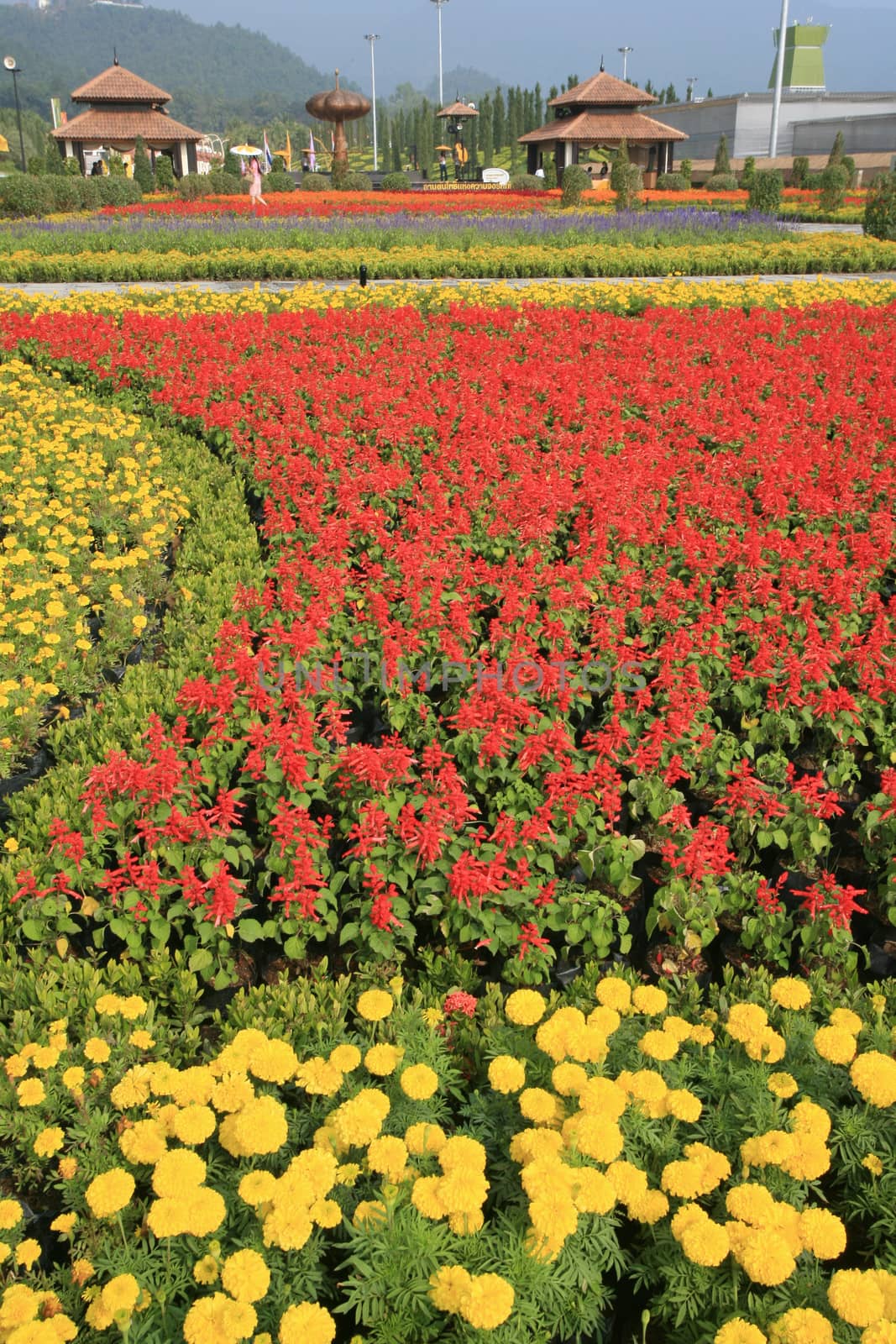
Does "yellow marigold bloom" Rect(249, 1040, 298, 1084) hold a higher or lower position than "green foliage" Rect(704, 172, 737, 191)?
lower

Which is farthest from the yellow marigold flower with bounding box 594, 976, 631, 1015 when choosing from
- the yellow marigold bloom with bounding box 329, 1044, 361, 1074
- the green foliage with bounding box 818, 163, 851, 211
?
the green foliage with bounding box 818, 163, 851, 211

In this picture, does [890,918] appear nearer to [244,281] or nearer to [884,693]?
[884,693]

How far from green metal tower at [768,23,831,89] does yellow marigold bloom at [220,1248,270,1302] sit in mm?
85425

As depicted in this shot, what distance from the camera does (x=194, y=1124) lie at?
91.5 inches

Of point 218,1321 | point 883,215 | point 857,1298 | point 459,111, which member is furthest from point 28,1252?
point 459,111

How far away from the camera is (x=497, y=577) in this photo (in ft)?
18.3

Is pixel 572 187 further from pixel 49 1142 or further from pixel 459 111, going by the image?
pixel 459 111

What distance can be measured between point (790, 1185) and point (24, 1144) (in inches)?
80.9

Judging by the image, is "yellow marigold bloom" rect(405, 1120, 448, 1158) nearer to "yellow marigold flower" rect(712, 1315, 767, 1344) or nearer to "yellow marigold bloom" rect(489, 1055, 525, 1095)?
"yellow marigold bloom" rect(489, 1055, 525, 1095)

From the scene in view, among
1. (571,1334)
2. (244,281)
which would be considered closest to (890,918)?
(571,1334)

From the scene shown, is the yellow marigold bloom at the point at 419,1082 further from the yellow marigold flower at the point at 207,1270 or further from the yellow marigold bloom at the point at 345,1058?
the yellow marigold flower at the point at 207,1270

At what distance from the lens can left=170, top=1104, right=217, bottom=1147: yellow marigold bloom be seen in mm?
2307

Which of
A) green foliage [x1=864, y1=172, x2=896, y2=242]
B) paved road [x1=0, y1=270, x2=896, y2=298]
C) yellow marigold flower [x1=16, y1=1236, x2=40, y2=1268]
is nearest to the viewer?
yellow marigold flower [x1=16, y1=1236, x2=40, y2=1268]

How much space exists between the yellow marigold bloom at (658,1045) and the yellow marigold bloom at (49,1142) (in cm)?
154
